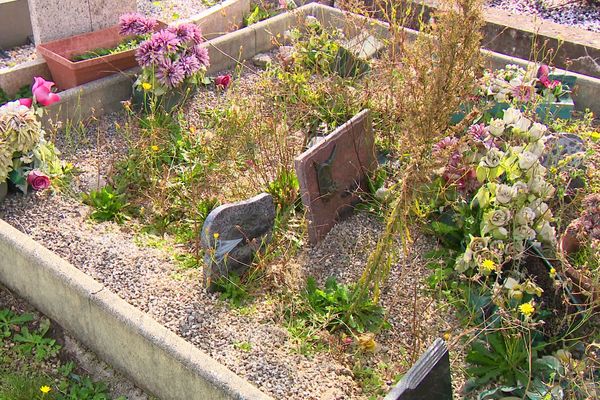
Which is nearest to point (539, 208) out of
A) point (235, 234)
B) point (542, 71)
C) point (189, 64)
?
point (235, 234)

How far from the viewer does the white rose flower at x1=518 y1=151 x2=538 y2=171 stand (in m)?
4.07

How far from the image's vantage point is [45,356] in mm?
4047

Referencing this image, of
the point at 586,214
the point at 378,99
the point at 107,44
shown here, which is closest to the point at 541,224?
the point at 586,214

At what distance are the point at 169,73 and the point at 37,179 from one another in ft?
4.34

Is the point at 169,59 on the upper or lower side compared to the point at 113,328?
upper

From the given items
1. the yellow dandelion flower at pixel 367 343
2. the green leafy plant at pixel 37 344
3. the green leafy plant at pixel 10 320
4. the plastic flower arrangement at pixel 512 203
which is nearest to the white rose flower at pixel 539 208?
the plastic flower arrangement at pixel 512 203

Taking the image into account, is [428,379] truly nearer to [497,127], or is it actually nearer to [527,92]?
[497,127]

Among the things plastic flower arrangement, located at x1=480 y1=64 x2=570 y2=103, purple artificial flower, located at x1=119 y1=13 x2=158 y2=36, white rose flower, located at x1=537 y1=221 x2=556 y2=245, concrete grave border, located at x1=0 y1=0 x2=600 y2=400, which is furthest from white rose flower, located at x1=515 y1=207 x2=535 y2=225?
purple artificial flower, located at x1=119 y1=13 x2=158 y2=36

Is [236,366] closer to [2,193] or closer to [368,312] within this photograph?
[368,312]

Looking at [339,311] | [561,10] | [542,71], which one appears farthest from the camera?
[561,10]

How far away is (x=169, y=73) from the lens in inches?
218

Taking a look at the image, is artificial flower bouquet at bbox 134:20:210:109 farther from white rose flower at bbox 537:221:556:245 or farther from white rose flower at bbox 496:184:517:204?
white rose flower at bbox 537:221:556:245

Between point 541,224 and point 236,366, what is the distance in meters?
1.81

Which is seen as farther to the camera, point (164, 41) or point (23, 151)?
point (164, 41)
